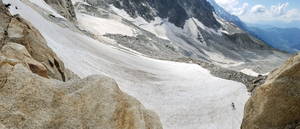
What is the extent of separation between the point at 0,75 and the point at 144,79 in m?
32.2

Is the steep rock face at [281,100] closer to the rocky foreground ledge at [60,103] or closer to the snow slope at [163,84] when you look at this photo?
the rocky foreground ledge at [60,103]

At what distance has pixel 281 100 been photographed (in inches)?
763

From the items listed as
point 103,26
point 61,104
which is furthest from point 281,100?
point 103,26

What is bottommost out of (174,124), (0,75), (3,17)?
(174,124)

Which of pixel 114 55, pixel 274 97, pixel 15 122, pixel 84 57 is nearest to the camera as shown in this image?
pixel 15 122

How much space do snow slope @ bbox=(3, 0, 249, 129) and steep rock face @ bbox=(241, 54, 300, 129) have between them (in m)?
15.9

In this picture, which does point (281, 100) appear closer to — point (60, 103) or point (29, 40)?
point (60, 103)

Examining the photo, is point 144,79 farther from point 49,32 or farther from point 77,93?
point 77,93

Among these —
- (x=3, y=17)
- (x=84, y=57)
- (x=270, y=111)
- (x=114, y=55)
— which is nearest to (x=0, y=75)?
(x=3, y=17)

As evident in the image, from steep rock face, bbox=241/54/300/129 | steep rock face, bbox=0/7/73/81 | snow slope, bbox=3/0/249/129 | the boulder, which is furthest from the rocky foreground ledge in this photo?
snow slope, bbox=3/0/249/129

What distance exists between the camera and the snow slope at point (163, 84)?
37812 mm

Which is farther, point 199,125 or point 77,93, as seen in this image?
point 199,125

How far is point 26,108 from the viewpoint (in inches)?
535

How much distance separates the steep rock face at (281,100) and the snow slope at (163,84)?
52.1 feet
